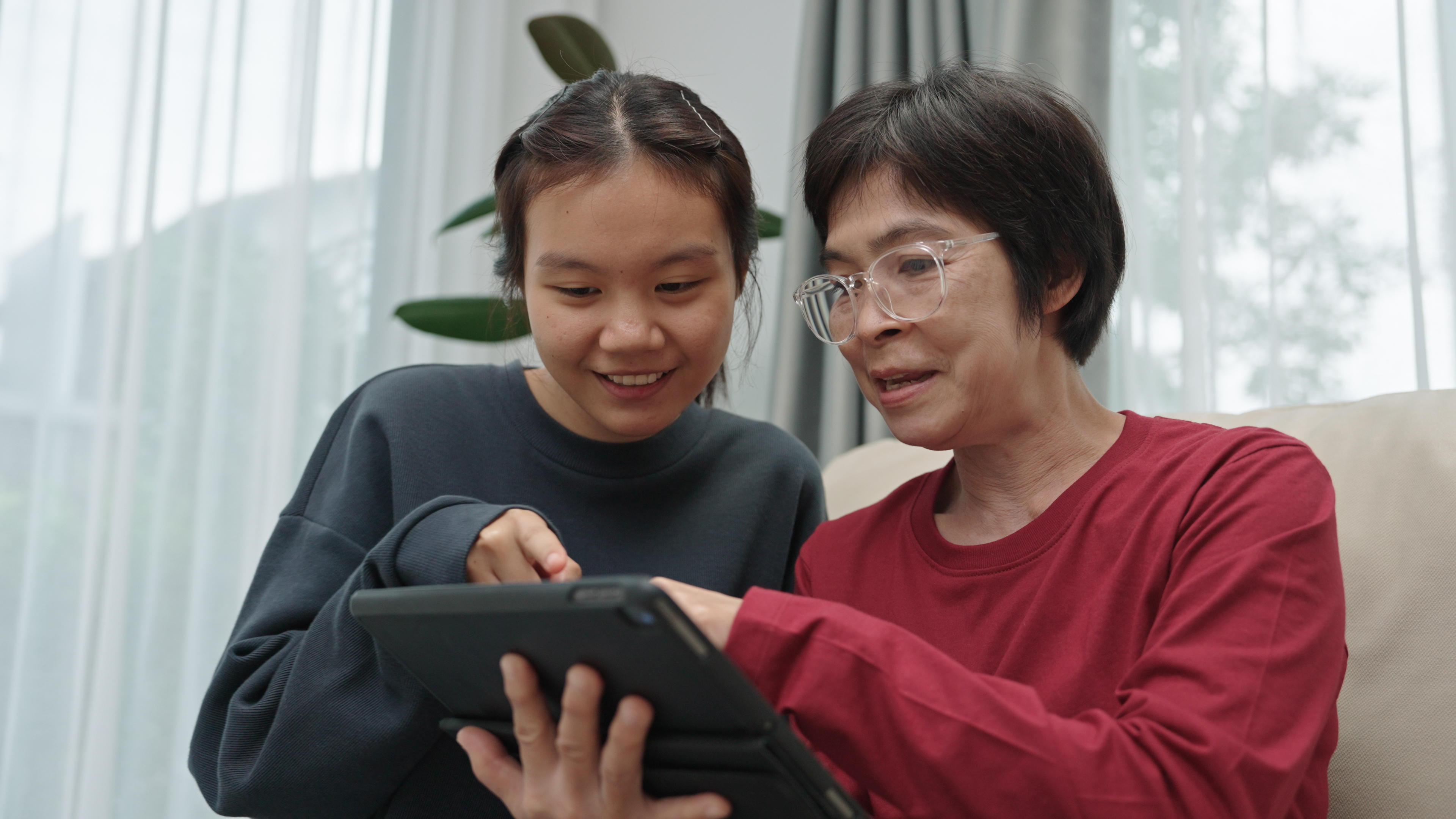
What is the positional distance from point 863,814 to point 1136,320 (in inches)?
64.9

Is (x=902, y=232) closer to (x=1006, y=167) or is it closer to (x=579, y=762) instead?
(x=1006, y=167)

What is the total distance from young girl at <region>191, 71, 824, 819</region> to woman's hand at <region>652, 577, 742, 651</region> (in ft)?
0.39

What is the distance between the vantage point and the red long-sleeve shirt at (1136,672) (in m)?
0.67

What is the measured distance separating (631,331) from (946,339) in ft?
1.00

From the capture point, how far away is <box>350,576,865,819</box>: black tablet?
0.59 metres

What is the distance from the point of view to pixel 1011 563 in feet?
3.14

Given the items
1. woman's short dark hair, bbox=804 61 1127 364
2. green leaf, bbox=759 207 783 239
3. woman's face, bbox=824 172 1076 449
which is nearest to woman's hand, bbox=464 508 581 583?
woman's face, bbox=824 172 1076 449

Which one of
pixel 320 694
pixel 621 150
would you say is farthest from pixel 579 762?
pixel 621 150

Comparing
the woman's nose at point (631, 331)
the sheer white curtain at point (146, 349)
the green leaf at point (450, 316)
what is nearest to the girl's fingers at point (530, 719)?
the woman's nose at point (631, 331)

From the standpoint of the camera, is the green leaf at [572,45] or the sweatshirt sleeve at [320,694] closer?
the sweatshirt sleeve at [320,694]

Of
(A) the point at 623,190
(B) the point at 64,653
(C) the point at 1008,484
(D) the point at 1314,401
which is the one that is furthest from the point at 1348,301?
(B) the point at 64,653

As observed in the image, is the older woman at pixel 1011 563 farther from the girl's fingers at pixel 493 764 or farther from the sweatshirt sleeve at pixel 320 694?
the sweatshirt sleeve at pixel 320 694

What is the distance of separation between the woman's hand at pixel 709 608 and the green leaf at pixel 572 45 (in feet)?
4.46

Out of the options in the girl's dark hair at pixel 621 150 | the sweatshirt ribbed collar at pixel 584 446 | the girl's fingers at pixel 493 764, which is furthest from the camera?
the sweatshirt ribbed collar at pixel 584 446
